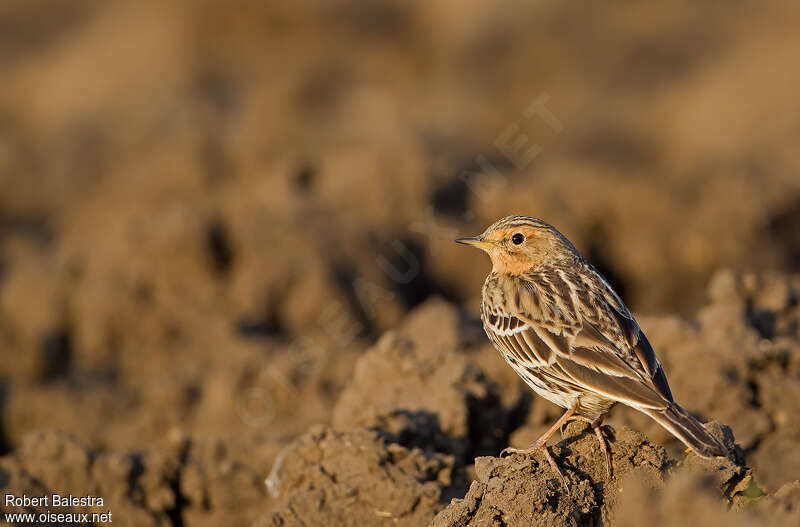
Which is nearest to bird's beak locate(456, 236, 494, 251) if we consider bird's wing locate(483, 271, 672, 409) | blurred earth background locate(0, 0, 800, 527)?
bird's wing locate(483, 271, 672, 409)

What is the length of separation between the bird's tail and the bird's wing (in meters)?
0.05

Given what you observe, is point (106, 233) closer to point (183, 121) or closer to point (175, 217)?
point (175, 217)

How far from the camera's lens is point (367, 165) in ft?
35.4

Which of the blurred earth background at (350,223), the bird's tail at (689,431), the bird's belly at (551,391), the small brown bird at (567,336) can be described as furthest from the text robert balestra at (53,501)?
the bird's tail at (689,431)

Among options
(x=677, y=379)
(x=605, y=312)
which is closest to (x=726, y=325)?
(x=677, y=379)

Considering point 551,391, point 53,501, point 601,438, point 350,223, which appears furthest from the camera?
point 350,223

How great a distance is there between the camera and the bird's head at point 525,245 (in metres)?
5.49

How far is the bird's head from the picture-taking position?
18.0ft

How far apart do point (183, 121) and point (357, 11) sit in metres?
4.23

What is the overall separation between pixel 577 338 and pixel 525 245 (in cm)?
89

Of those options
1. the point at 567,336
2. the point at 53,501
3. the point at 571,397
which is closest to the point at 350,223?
the point at 53,501

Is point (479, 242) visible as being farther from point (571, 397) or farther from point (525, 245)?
point (571, 397)

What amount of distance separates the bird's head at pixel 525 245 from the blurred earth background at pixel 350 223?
0.90 metres

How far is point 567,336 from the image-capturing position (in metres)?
4.82
